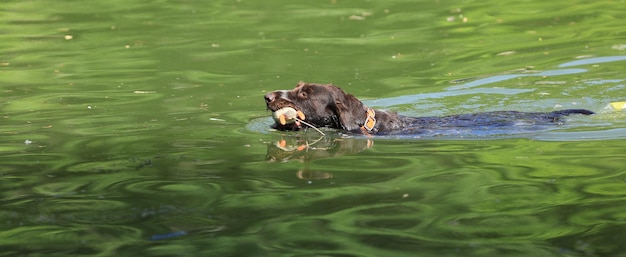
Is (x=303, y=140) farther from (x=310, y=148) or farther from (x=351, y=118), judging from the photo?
(x=351, y=118)

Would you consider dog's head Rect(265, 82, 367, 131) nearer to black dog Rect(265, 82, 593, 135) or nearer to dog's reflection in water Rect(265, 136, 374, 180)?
black dog Rect(265, 82, 593, 135)

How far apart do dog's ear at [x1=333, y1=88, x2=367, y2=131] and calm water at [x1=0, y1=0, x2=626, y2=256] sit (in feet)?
1.44

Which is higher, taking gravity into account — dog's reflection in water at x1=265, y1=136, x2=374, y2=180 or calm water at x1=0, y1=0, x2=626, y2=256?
calm water at x1=0, y1=0, x2=626, y2=256

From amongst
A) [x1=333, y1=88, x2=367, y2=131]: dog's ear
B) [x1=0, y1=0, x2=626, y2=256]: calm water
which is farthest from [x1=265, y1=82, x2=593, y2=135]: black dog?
[x1=0, y1=0, x2=626, y2=256]: calm water

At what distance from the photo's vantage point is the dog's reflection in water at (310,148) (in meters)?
8.64

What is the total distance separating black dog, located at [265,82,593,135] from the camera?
1006cm

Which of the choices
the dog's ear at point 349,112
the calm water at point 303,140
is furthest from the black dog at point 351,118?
the calm water at point 303,140

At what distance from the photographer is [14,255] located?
5703 millimetres

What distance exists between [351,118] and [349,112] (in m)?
0.07

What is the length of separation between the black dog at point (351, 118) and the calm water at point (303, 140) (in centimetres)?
35

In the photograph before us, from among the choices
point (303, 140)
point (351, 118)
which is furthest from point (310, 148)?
point (351, 118)

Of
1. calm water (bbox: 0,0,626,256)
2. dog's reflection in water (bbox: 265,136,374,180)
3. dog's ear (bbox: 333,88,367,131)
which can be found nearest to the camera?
calm water (bbox: 0,0,626,256)

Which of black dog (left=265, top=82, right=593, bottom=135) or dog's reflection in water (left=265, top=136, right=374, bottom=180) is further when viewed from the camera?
black dog (left=265, top=82, right=593, bottom=135)

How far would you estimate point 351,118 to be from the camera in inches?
396
